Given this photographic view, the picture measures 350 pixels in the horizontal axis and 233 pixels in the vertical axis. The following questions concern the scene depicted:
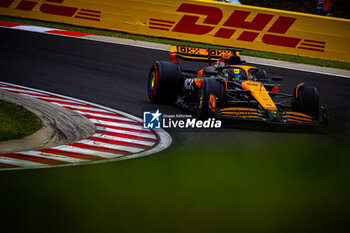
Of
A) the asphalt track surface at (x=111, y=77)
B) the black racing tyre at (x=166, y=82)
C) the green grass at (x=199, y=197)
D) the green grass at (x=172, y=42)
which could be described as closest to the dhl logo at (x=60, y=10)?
the green grass at (x=172, y=42)

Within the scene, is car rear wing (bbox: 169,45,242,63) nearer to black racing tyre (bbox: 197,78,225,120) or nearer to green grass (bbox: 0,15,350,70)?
black racing tyre (bbox: 197,78,225,120)

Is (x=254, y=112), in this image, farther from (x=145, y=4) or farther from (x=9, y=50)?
(x=145, y=4)

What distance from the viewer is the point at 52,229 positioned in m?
3.06

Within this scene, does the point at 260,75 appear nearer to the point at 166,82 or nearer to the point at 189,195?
the point at 166,82

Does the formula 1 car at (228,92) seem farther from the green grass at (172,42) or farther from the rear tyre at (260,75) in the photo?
the green grass at (172,42)

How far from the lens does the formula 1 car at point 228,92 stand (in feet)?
25.8

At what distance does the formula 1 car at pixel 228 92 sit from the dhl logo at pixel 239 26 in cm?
638

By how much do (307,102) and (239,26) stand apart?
27.5 feet

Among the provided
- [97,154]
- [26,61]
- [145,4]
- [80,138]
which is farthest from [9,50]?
[97,154]

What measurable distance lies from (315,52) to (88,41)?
6.89 meters

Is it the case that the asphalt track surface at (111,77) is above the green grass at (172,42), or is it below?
below

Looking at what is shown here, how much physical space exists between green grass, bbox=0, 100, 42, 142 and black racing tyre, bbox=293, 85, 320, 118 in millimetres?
4009

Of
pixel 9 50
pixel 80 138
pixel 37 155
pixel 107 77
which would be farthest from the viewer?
pixel 9 50

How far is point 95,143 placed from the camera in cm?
680
